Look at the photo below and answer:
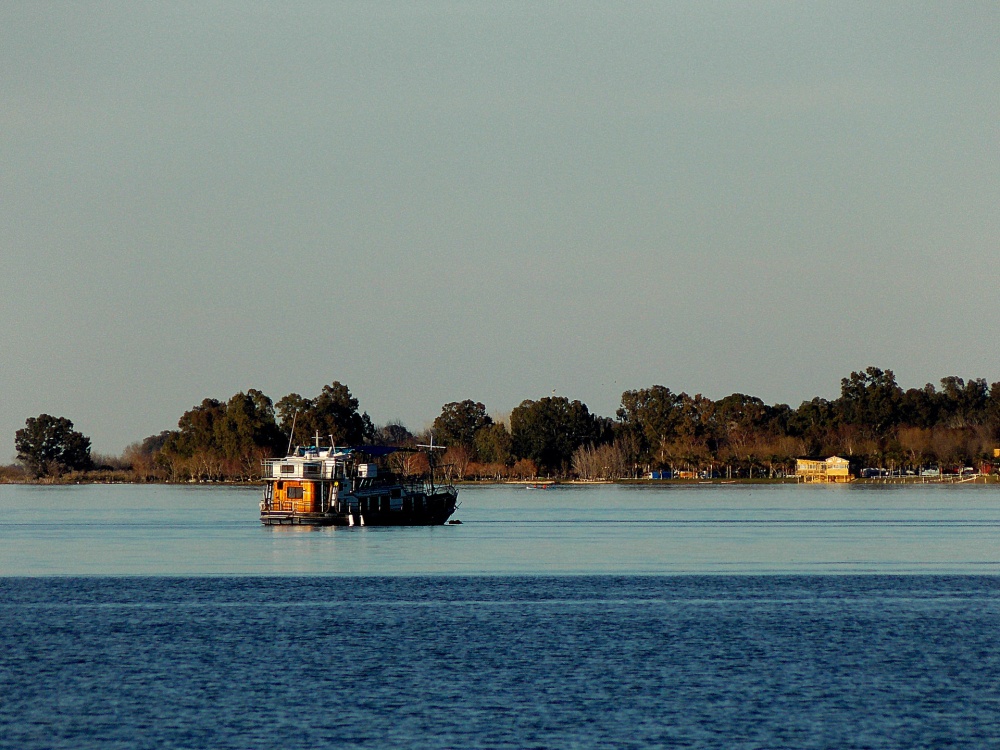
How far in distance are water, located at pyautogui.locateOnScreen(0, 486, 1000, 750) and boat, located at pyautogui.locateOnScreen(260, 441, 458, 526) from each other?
20965 millimetres

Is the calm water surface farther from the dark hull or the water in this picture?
the dark hull

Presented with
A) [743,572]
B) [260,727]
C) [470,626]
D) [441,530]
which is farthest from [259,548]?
[260,727]

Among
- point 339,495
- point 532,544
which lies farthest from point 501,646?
point 339,495

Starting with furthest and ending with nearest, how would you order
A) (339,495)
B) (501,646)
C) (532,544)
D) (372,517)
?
(372,517) < (339,495) < (532,544) < (501,646)

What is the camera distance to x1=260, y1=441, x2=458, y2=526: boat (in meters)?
119

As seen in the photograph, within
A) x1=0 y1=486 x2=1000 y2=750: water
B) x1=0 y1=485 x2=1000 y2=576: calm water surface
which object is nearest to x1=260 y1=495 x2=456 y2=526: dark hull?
x1=0 y1=485 x2=1000 y2=576: calm water surface

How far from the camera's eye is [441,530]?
11894 cm

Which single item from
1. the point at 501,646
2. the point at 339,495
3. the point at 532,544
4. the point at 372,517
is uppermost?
the point at 339,495

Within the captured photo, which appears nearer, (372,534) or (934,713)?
(934,713)

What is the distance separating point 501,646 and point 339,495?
72.6m

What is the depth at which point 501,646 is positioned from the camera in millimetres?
47562

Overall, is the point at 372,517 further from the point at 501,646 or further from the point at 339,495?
the point at 501,646

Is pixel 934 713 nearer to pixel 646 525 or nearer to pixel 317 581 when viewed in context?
pixel 317 581

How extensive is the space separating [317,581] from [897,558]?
1388 inches
